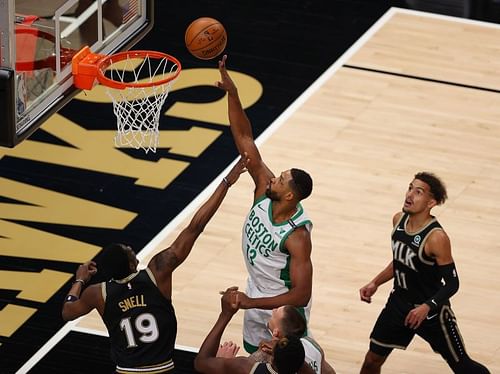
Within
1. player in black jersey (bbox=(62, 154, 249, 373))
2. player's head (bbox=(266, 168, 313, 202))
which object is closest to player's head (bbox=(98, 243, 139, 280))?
player in black jersey (bbox=(62, 154, 249, 373))

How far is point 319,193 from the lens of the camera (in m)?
11.6

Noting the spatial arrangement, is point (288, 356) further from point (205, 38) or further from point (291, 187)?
point (205, 38)

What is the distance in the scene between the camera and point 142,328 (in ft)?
26.1

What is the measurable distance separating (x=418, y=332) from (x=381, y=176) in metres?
3.40

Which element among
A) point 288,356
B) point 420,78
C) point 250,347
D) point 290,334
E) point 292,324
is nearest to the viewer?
point 288,356

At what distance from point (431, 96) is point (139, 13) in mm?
4391

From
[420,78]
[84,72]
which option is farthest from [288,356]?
[420,78]

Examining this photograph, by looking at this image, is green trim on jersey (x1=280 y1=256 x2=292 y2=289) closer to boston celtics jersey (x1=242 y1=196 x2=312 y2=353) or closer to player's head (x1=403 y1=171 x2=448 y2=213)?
boston celtics jersey (x1=242 y1=196 x2=312 y2=353)

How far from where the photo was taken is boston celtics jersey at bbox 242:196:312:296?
820cm

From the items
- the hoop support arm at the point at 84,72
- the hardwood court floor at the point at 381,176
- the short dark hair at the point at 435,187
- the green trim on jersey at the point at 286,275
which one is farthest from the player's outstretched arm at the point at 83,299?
the short dark hair at the point at 435,187

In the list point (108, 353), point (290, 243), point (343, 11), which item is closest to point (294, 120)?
point (343, 11)

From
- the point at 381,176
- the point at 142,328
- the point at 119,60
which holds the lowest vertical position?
the point at 381,176

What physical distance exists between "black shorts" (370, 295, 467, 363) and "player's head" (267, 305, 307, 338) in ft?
4.91

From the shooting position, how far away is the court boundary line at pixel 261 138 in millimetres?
9672
